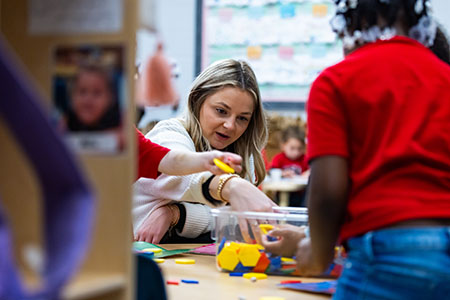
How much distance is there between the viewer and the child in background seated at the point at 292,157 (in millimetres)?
4609

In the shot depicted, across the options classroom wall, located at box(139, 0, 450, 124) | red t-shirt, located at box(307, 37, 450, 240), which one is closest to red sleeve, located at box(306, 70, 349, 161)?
red t-shirt, located at box(307, 37, 450, 240)

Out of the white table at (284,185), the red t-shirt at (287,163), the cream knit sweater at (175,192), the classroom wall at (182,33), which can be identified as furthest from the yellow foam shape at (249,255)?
the classroom wall at (182,33)

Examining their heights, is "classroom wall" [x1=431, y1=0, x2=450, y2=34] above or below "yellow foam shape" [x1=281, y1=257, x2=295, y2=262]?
above

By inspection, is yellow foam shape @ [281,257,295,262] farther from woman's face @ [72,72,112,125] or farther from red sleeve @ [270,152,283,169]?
red sleeve @ [270,152,283,169]

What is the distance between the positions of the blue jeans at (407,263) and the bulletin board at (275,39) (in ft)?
13.7

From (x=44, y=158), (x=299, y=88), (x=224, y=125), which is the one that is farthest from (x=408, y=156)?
(x=299, y=88)

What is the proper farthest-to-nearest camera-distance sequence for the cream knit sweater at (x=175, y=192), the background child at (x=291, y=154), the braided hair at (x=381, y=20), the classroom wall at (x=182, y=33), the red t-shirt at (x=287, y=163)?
the classroom wall at (x=182, y=33)
the red t-shirt at (x=287, y=163)
the background child at (x=291, y=154)
the cream knit sweater at (x=175, y=192)
the braided hair at (x=381, y=20)

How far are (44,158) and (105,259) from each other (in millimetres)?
192

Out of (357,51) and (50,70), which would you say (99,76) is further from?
(357,51)

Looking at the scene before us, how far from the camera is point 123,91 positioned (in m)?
0.64

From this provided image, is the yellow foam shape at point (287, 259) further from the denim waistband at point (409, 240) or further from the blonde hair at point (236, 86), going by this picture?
the blonde hair at point (236, 86)

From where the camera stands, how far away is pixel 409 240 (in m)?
0.80

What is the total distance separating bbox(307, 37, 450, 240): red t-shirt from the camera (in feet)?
2.72

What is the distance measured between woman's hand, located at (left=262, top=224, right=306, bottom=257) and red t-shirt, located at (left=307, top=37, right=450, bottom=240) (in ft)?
0.75
